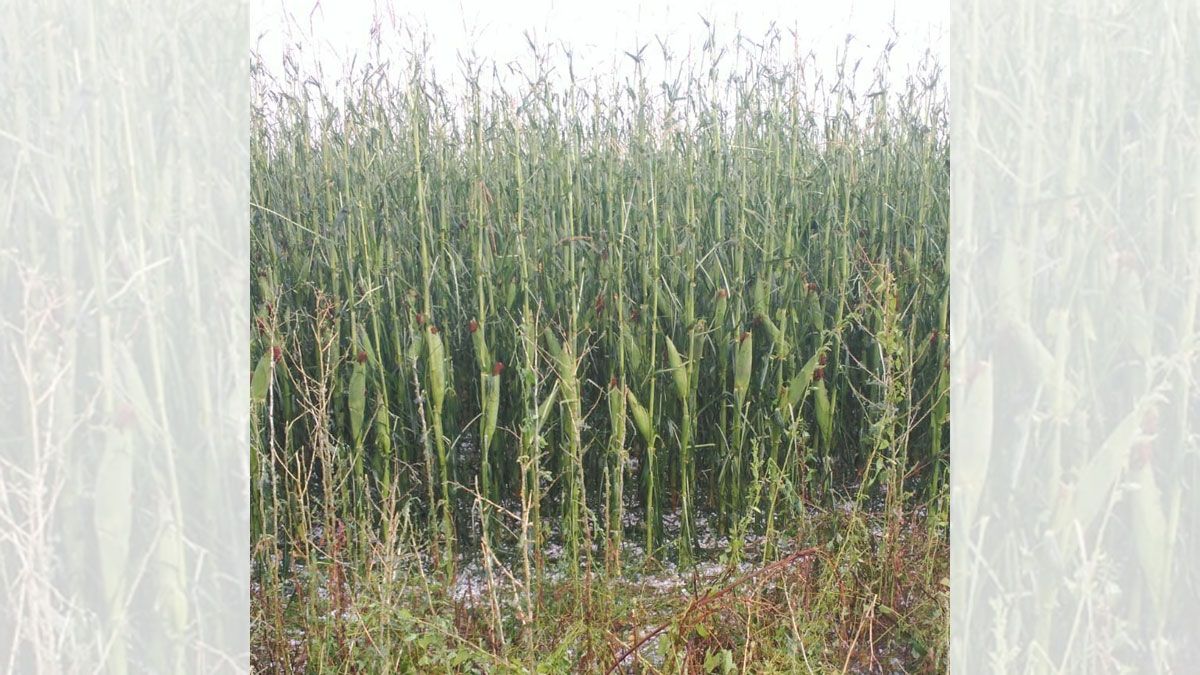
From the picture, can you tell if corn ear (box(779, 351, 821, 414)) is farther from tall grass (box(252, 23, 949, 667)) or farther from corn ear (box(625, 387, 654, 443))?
corn ear (box(625, 387, 654, 443))

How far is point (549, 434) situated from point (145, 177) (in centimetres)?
81

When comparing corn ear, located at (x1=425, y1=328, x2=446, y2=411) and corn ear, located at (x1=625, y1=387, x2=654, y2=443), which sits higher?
corn ear, located at (x1=425, y1=328, x2=446, y2=411)

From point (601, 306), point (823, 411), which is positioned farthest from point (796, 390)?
point (601, 306)

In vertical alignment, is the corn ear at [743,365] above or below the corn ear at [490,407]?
above

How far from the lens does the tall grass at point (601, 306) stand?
6.02ft

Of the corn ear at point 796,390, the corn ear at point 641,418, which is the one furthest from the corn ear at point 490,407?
the corn ear at point 796,390

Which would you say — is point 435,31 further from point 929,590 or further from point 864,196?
point 929,590

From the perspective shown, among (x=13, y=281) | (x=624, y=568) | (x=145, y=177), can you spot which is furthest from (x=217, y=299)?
(x=624, y=568)

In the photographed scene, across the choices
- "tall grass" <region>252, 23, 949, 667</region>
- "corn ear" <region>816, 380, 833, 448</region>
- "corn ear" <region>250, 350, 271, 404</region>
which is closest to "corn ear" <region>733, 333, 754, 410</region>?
"tall grass" <region>252, 23, 949, 667</region>

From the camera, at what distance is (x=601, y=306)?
185cm

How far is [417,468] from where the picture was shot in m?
1.89

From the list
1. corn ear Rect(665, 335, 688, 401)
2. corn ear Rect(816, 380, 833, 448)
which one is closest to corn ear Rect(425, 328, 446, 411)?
corn ear Rect(665, 335, 688, 401)

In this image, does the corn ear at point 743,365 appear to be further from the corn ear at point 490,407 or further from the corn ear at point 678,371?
the corn ear at point 490,407

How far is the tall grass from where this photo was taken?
6.02ft
